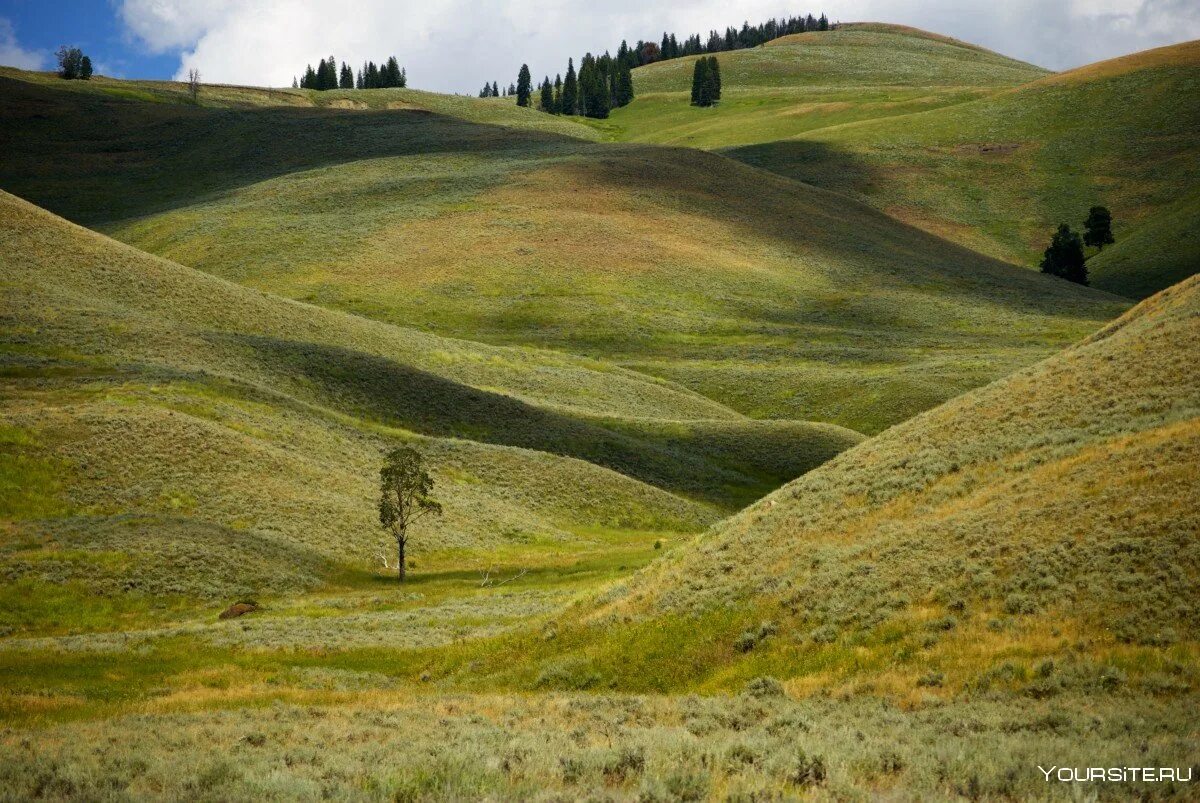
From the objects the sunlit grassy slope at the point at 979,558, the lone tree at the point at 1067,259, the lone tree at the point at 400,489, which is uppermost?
the lone tree at the point at 1067,259

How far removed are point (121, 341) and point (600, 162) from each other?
9682 centimetres

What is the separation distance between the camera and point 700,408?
94.0 m

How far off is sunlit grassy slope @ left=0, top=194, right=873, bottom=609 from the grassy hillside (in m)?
90.3

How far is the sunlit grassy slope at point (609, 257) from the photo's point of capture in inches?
4203

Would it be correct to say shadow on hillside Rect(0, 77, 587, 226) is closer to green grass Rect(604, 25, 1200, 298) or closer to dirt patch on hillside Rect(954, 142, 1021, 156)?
green grass Rect(604, 25, 1200, 298)

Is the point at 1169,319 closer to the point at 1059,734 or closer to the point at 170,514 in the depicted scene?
the point at 1059,734

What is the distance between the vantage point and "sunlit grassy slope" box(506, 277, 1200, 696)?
18.3 meters

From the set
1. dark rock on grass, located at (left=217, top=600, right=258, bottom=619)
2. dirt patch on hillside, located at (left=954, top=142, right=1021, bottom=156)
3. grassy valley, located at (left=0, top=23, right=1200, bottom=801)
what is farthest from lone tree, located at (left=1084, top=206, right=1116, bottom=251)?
dark rock on grass, located at (left=217, top=600, right=258, bottom=619)

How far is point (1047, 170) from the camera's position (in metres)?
180

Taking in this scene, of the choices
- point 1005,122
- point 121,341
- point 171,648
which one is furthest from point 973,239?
point 171,648

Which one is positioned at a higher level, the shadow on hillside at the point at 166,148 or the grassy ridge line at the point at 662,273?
the shadow on hillside at the point at 166,148

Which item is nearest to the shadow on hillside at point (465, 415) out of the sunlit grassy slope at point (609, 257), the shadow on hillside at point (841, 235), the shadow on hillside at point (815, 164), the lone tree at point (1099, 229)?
the sunlit grassy slope at point (609, 257)

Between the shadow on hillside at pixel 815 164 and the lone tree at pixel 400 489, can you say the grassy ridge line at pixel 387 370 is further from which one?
the shadow on hillside at pixel 815 164

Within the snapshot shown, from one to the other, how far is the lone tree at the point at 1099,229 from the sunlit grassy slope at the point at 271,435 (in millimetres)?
95947
